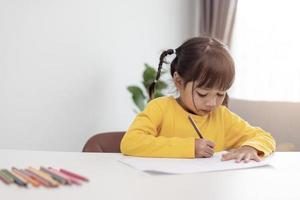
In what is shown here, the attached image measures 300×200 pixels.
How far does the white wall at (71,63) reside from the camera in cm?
303

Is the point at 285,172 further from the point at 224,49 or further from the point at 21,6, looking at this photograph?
the point at 21,6

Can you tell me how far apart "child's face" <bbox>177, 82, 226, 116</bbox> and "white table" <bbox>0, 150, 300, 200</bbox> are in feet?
1.12

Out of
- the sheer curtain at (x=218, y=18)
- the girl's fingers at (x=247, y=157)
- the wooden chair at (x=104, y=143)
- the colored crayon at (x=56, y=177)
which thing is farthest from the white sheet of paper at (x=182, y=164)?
the sheer curtain at (x=218, y=18)

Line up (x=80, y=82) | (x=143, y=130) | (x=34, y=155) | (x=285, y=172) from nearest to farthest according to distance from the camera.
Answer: (x=285, y=172), (x=34, y=155), (x=143, y=130), (x=80, y=82)

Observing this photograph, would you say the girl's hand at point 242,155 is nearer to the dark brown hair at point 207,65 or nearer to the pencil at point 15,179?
the dark brown hair at point 207,65

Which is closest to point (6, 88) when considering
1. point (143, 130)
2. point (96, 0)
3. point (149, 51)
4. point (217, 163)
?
point (96, 0)

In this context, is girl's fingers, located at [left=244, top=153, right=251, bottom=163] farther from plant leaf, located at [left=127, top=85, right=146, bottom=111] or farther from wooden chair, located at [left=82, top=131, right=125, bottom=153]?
plant leaf, located at [left=127, top=85, right=146, bottom=111]

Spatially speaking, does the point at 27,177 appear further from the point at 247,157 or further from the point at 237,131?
the point at 237,131

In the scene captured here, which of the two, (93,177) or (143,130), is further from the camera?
(143,130)

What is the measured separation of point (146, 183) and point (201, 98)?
24.9 inches

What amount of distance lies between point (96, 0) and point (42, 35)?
51cm

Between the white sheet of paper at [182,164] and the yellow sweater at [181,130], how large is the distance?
0.06 m

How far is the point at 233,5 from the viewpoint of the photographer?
12.1ft

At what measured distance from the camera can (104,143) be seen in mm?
1668
